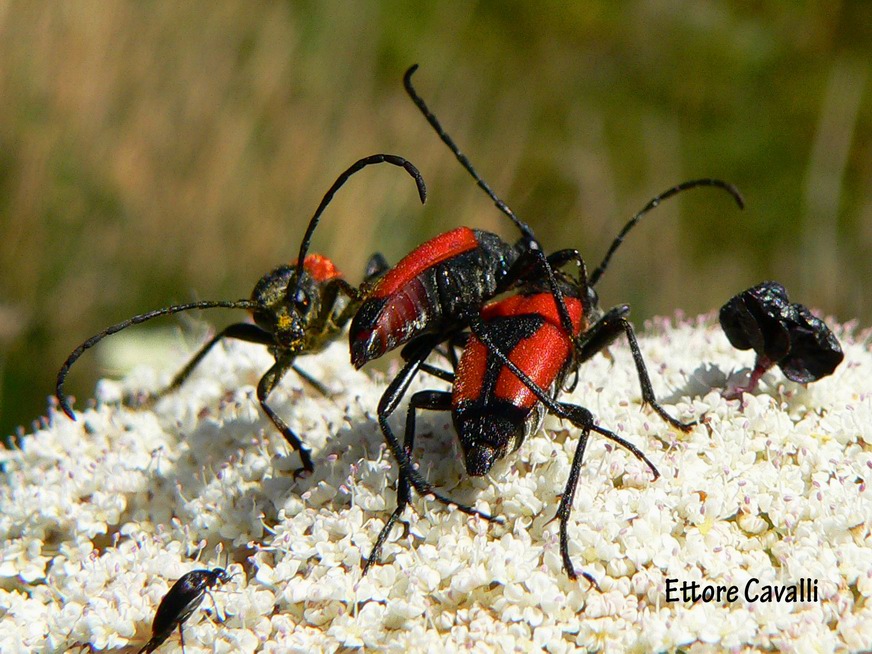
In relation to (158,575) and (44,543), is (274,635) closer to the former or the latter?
(158,575)

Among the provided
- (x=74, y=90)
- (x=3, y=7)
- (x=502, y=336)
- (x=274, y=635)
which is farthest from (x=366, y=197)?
(x=274, y=635)

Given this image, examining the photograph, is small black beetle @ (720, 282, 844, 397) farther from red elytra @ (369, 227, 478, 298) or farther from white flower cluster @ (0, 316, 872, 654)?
red elytra @ (369, 227, 478, 298)

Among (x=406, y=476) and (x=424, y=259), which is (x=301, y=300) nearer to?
(x=424, y=259)

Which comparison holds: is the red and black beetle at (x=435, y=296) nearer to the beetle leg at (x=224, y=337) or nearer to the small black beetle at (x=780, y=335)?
the beetle leg at (x=224, y=337)

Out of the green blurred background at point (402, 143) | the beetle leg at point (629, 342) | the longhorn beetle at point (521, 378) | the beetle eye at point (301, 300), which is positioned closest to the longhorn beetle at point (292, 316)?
the beetle eye at point (301, 300)

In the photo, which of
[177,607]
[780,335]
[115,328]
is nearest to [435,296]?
[115,328]

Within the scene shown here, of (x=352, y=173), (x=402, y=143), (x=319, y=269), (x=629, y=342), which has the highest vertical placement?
(x=402, y=143)
